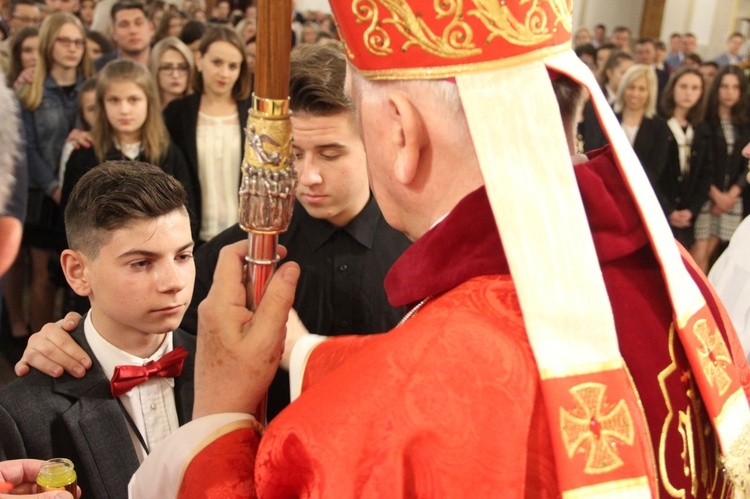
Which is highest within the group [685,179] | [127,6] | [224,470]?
[127,6]

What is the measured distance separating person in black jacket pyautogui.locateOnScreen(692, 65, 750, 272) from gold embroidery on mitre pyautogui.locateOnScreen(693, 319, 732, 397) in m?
4.97

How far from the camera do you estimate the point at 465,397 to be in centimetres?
112

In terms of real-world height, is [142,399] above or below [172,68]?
below

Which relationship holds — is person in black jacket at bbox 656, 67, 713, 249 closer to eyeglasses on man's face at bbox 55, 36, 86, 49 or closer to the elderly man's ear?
eyeglasses on man's face at bbox 55, 36, 86, 49

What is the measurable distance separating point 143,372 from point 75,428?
0.20 m

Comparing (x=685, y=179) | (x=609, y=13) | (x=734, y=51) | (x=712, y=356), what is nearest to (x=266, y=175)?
(x=712, y=356)

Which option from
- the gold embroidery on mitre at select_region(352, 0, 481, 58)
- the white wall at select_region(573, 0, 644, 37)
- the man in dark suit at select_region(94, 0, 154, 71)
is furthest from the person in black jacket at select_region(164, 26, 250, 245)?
the white wall at select_region(573, 0, 644, 37)

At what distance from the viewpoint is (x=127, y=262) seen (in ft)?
6.64

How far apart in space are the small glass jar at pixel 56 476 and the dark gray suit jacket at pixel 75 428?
1.23 feet

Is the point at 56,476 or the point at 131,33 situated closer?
the point at 56,476

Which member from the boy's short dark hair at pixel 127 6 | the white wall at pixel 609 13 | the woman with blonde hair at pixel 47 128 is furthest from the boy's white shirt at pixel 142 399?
the white wall at pixel 609 13

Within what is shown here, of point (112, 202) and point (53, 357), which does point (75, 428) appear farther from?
point (112, 202)

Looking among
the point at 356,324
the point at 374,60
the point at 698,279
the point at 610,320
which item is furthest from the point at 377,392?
the point at 356,324

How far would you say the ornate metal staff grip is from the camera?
1.33m
